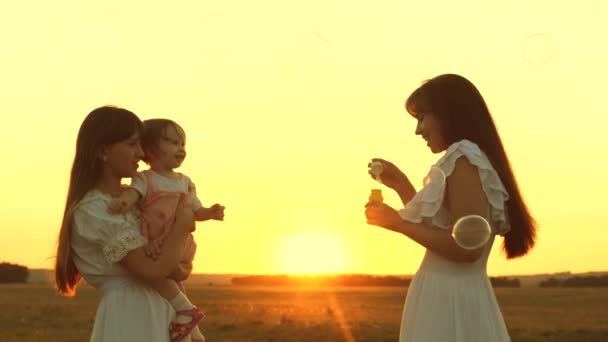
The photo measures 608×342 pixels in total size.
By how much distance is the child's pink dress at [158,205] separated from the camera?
6348mm

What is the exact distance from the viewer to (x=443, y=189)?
600 centimetres

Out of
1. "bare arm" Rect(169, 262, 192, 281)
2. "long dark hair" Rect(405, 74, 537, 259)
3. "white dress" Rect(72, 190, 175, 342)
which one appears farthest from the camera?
"bare arm" Rect(169, 262, 192, 281)

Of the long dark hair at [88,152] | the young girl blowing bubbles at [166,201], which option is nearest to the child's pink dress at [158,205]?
the young girl blowing bubbles at [166,201]

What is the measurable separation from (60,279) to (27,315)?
34882 mm

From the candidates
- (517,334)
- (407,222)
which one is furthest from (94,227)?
(517,334)

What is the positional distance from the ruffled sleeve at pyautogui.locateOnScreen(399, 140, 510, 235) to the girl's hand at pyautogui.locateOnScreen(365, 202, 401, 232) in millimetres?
113

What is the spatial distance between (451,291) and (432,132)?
0.98m

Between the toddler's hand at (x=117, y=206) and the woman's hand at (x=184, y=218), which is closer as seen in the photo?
the woman's hand at (x=184, y=218)

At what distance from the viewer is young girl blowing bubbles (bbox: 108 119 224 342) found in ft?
20.8

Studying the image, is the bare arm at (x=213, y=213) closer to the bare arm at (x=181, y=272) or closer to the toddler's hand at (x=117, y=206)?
the bare arm at (x=181, y=272)

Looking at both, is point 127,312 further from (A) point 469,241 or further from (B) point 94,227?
(A) point 469,241

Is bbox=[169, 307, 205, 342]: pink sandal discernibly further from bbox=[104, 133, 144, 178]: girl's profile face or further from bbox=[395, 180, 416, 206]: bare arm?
bbox=[395, 180, 416, 206]: bare arm

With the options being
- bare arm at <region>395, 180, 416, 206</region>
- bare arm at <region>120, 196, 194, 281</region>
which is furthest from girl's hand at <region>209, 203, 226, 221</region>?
bare arm at <region>395, 180, 416, 206</region>

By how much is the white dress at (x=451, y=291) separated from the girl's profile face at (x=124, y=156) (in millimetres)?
1654
